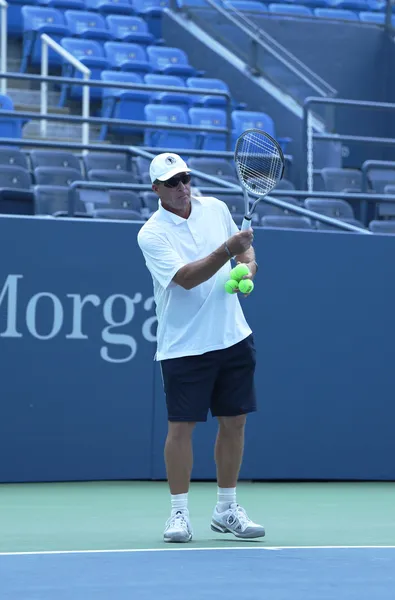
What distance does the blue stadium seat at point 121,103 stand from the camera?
14.2 meters

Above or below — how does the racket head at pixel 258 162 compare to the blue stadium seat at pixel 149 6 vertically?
below

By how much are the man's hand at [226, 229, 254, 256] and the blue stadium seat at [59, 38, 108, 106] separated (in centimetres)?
911

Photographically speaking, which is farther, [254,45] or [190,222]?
[254,45]

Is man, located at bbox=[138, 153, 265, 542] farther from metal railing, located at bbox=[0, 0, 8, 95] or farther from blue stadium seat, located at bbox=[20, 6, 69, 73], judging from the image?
blue stadium seat, located at bbox=[20, 6, 69, 73]

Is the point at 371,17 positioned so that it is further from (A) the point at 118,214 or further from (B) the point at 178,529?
(B) the point at 178,529

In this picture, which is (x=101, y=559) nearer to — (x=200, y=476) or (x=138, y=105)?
(x=200, y=476)

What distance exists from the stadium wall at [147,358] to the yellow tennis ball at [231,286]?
257 cm

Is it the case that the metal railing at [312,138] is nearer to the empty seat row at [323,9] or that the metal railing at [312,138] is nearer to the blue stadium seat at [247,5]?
the empty seat row at [323,9]

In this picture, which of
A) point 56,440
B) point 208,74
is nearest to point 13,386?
point 56,440

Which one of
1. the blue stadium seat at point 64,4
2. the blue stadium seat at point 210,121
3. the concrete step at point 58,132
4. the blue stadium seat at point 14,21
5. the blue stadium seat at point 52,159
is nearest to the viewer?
the blue stadium seat at point 52,159

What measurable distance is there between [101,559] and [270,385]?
10.9ft

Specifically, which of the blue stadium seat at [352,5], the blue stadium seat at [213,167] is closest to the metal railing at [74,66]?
the blue stadium seat at [213,167]

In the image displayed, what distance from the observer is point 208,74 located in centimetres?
1617

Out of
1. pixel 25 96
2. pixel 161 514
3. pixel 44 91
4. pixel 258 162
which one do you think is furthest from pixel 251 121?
pixel 258 162
